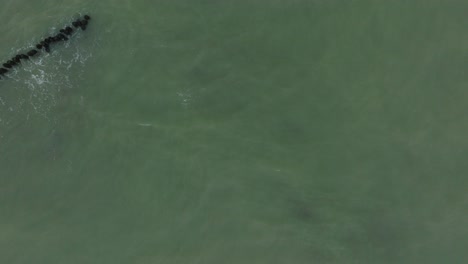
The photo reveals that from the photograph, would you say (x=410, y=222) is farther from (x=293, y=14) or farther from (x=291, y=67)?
(x=293, y=14)

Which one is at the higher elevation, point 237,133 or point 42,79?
point 42,79

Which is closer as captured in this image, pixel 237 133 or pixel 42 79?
pixel 237 133

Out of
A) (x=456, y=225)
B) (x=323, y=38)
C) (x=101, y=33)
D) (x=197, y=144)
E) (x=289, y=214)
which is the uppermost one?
(x=101, y=33)

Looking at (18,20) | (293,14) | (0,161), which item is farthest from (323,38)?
(0,161)

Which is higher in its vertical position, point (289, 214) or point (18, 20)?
point (18, 20)

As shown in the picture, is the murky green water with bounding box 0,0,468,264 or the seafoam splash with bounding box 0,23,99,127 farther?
the seafoam splash with bounding box 0,23,99,127

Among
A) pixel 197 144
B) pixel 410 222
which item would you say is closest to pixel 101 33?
pixel 197 144

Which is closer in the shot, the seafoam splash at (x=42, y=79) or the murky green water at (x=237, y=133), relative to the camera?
the murky green water at (x=237, y=133)
